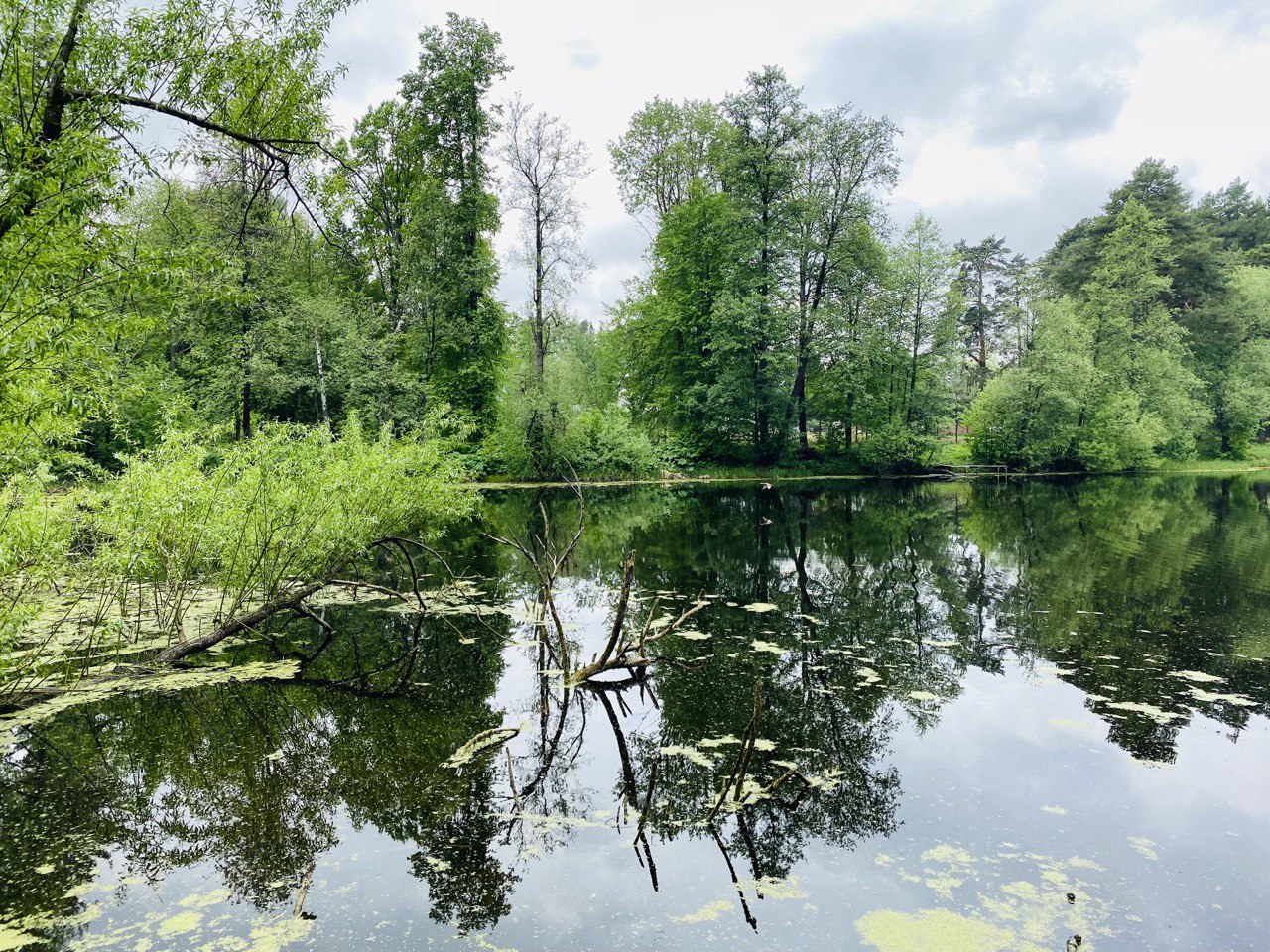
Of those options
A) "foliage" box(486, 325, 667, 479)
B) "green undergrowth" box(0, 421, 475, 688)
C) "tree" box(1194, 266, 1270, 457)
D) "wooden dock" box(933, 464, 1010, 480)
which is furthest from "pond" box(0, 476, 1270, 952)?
"tree" box(1194, 266, 1270, 457)

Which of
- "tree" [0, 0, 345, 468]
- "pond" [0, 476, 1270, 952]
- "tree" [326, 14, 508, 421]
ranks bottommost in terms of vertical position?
"pond" [0, 476, 1270, 952]

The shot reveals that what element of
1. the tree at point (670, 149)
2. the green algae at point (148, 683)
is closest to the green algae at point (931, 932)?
the green algae at point (148, 683)

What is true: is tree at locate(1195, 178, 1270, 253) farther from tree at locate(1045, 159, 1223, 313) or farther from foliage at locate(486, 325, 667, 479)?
foliage at locate(486, 325, 667, 479)

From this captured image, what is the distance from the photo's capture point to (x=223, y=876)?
4.50 metres

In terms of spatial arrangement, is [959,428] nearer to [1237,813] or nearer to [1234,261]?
[1234,261]

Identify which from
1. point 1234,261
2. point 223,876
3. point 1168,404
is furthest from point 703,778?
point 1234,261

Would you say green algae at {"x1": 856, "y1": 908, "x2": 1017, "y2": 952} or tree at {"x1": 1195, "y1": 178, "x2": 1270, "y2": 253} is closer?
green algae at {"x1": 856, "y1": 908, "x2": 1017, "y2": 952}

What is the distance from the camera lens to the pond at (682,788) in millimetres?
4152

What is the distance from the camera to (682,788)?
5633 mm

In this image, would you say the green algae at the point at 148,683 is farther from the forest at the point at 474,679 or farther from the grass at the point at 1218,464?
the grass at the point at 1218,464

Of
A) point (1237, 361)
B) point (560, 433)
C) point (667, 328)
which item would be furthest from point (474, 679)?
point (1237, 361)

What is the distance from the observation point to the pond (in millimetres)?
4152

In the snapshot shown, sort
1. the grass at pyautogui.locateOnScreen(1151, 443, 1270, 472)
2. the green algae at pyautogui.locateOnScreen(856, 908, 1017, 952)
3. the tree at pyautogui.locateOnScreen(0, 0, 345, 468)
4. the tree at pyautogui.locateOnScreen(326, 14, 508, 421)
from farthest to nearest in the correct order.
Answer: the grass at pyautogui.locateOnScreen(1151, 443, 1270, 472) → the tree at pyautogui.locateOnScreen(326, 14, 508, 421) → the tree at pyautogui.locateOnScreen(0, 0, 345, 468) → the green algae at pyautogui.locateOnScreen(856, 908, 1017, 952)

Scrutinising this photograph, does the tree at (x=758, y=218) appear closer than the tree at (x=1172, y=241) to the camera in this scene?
Yes
